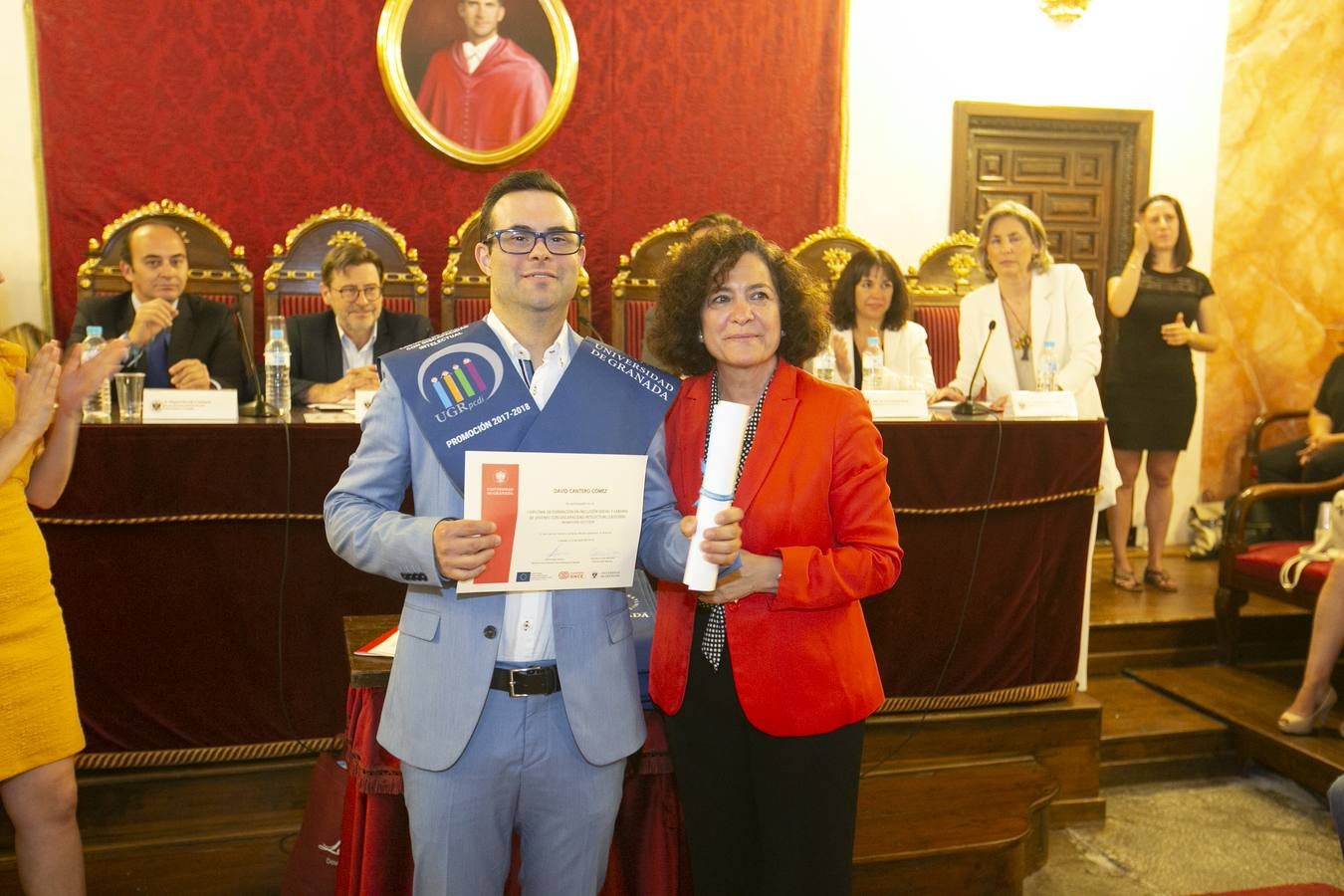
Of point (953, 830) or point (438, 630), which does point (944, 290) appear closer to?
point (953, 830)

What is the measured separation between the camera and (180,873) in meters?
2.57

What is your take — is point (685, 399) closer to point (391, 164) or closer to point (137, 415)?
point (137, 415)

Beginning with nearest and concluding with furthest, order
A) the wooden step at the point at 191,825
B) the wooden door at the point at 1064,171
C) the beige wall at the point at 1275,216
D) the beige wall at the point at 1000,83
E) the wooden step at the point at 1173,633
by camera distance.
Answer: the wooden step at the point at 191,825 < the wooden step at the point at 1173,633 < the beige wall at the point at 1000,83 < the wooden door at the point at 1064,171 < the beige wall at the point at 1275,216

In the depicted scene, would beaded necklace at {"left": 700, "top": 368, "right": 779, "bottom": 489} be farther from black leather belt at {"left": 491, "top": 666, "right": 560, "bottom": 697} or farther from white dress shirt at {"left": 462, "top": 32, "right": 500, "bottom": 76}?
white dress shirt at {"left": 462, "top": 32, "right": 500, "bottom": 76}

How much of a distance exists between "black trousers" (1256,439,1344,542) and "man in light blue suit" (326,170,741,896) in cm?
427

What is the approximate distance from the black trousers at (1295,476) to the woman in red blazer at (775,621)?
12.7 ft

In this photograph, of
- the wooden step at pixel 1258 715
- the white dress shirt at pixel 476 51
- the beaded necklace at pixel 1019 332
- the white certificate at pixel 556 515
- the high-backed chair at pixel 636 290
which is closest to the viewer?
the white certificate at pixel 556 515

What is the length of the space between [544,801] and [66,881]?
1.11 m

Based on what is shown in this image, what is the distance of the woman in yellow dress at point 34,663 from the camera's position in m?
1.85

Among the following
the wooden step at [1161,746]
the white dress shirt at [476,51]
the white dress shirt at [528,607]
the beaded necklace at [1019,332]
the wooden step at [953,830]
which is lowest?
the wooden step at [1161,746]

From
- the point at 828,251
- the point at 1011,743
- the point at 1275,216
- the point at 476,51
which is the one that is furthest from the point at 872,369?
the point at 1275,216

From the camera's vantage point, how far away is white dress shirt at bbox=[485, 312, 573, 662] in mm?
1454

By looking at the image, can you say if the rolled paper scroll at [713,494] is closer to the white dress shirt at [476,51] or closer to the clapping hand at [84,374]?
the clapping hand at [84,374]

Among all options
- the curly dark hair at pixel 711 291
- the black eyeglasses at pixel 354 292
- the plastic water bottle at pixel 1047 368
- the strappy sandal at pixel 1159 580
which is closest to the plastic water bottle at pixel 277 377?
the black eyeglasses at pixel 354 292
